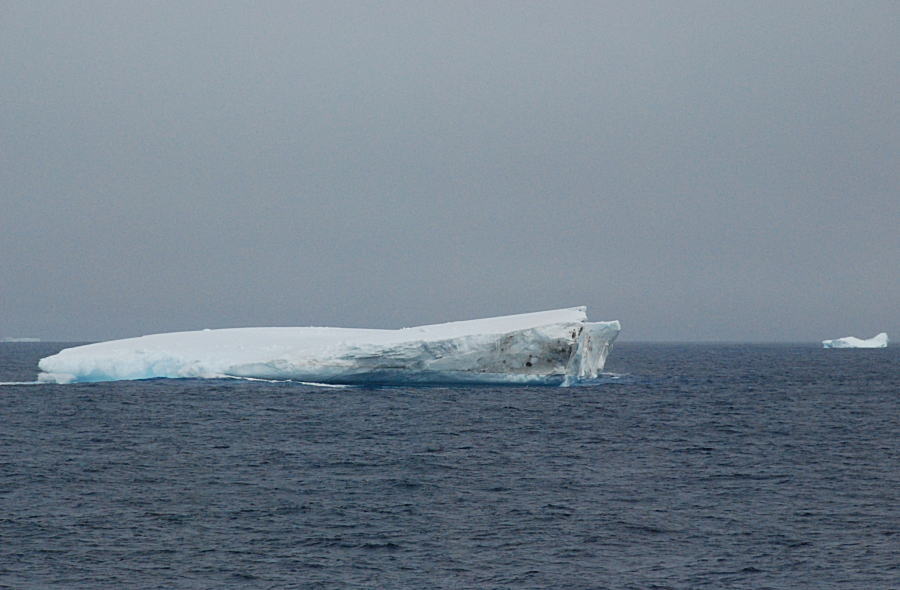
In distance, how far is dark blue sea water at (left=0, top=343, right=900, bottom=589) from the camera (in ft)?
42.5

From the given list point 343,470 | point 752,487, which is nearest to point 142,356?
point 343,470

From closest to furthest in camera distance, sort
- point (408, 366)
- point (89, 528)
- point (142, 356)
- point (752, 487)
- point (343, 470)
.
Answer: point (89, 528) → point (752, 487) → point (343, 470) → point (408, 366) → point (142, 356)

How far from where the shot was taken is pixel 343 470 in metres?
20.7

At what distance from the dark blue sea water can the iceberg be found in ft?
9.76

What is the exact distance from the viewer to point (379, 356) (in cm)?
3638

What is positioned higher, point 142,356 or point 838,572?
point 142,356

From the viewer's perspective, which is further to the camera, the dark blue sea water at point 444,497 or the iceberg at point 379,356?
the iceberg at point 379,356

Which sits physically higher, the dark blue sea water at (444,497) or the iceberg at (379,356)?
the iceberg at (379,356)

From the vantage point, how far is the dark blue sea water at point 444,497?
13.0 m

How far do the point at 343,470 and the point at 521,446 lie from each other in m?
5.59

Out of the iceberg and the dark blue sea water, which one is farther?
the iceberg

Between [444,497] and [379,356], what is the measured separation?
18.8 meters

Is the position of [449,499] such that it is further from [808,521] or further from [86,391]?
[86,391]

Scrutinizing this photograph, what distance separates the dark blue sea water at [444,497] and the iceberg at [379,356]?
2975 millimetres
